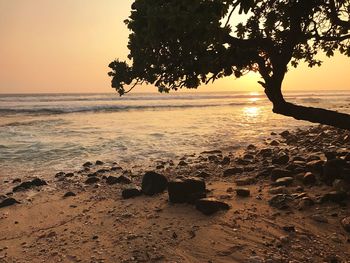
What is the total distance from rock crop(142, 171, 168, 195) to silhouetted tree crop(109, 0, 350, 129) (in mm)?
3134

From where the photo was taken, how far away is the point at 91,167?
14.0 meters

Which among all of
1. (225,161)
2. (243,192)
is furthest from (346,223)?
(225,161)

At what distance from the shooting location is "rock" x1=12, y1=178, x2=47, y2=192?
10948mm

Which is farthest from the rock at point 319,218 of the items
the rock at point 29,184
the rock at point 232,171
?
the rock at point 29,184

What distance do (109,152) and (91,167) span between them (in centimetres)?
311

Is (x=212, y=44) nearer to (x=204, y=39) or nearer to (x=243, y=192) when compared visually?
(x=204, y=39)

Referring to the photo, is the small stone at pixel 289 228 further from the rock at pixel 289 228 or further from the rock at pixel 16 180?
the rock at pixel 16 180

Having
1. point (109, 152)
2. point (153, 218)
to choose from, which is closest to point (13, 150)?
point (109, 152)

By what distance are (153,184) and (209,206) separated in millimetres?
2322

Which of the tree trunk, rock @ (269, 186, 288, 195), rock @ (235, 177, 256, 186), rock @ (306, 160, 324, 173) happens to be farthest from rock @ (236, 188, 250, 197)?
the tree trunk

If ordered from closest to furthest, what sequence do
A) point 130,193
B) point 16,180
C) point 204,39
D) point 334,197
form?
point 204,39
point 334,197
point 130,193
point 16,180

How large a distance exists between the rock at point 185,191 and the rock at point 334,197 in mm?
2645

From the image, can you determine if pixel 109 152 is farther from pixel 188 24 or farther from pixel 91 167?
pixel 188 24

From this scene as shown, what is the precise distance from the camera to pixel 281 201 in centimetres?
Result: 818
